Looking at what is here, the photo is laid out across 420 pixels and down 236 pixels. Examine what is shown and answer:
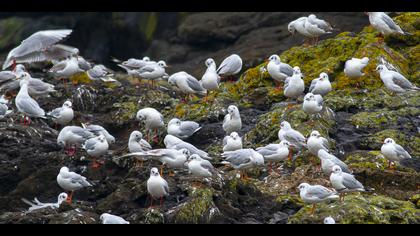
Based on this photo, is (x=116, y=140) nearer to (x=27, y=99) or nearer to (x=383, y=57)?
(x=27, y=99)

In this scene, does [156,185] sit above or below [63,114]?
above

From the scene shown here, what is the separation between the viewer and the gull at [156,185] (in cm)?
1455

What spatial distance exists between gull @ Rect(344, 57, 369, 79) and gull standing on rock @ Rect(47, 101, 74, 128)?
18.1ft

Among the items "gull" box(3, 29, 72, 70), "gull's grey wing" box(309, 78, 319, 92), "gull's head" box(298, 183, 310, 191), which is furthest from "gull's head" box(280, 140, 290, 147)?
"gull" box(3, 29, 72, 70)

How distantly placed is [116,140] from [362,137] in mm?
5048

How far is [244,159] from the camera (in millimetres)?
15680

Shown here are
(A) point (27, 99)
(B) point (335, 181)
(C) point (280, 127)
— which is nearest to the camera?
(B) point (335, 181)

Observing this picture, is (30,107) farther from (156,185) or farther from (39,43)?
(156,185)

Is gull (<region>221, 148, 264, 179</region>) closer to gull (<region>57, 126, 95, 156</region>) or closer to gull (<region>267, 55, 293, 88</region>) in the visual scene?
gull (<region>57, 126, 95, 156</region>)

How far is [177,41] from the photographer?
31.3 meters

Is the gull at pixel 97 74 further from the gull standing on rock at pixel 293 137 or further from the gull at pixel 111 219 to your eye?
the gull at pixel 111 219

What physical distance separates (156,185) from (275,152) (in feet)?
8.35

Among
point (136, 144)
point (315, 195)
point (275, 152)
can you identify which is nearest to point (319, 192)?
point (315, 195)
